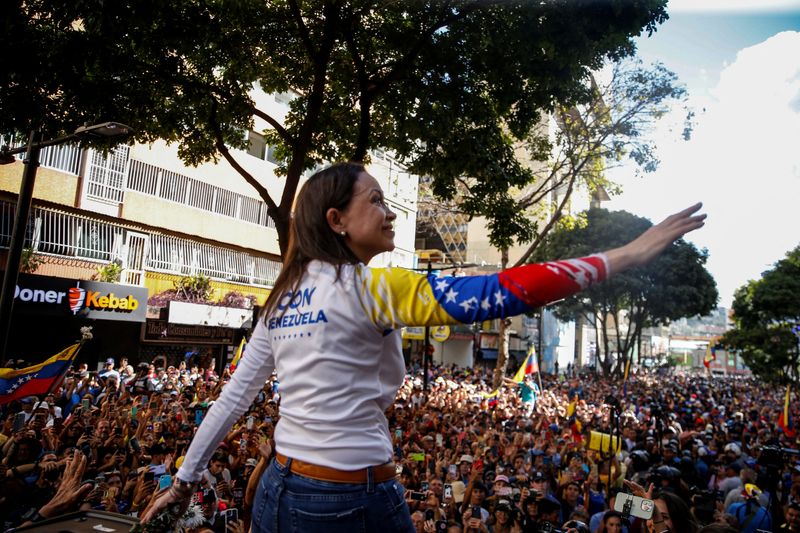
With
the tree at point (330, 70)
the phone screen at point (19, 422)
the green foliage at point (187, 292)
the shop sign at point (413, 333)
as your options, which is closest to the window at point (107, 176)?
the green foliage at point (187, 292)

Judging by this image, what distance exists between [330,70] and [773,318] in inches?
1743

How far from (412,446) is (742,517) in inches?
195

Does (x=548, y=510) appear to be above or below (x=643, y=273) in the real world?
below

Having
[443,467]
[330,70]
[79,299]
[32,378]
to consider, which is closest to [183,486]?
[443,467]

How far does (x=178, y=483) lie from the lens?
5.95ft

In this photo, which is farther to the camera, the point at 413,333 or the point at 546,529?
the point at 413,333

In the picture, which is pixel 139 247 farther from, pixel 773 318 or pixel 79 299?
pixel 773 318

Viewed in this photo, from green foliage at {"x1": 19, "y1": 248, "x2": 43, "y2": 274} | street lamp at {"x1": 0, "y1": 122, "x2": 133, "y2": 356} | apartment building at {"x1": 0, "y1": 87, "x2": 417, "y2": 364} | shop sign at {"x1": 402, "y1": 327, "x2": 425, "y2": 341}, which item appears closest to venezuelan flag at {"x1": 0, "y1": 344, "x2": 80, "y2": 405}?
street lamp at {"x1": 0, "y1": 122, "x2": 133, "y2": 356}

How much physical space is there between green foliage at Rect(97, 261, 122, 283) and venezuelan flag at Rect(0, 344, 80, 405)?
10.2 metres

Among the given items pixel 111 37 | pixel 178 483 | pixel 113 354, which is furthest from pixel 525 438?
pixel 113 354

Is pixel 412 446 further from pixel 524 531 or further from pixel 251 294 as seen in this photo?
pixel 251 294

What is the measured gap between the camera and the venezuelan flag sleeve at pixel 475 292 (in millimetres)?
1326

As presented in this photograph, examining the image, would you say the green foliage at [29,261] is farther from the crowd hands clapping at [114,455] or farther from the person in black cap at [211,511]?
the person in black cap at [211,511]

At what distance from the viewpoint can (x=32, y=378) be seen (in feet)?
26.3
